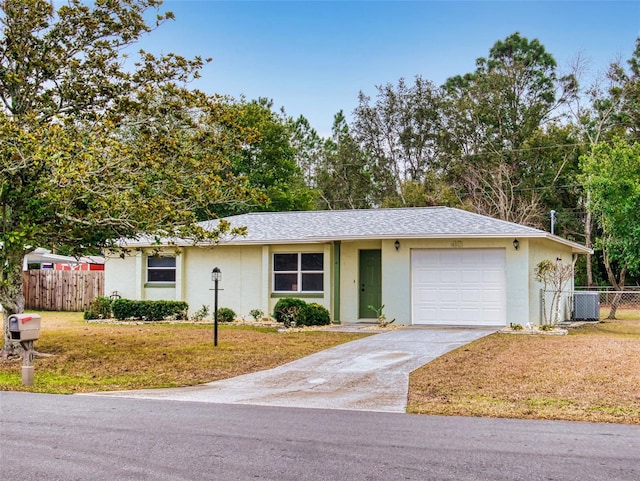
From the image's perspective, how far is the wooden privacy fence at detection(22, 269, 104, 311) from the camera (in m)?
26.6

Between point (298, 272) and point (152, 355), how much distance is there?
8.06 m

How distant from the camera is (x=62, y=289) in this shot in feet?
88.2

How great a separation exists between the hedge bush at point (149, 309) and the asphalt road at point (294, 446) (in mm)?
12678

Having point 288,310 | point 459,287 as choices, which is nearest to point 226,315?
point 288,310

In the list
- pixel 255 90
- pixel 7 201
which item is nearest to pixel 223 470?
pixel 7 201

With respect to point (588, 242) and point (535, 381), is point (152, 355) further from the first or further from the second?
point (588, 242)

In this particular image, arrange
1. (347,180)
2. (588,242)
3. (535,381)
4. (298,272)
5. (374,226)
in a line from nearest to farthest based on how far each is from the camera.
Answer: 1. (535,381)
2. (374,226)
3. (298,272)
4. (588,242)
5. (347,180)

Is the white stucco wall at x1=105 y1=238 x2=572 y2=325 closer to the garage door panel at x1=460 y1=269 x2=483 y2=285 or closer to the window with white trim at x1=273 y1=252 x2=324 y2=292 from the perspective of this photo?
the window with white trim at x1=273 y1=252 x2=324 y2=292

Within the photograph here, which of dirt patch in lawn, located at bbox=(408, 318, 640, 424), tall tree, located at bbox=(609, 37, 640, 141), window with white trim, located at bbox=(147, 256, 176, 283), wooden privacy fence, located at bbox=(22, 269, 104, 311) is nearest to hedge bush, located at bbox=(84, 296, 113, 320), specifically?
window with white trim, located at bbox=(147, 256, 176, 283)

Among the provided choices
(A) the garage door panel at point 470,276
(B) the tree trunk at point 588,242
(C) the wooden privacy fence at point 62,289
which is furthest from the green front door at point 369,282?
(B) the tree trunk at point 588,242

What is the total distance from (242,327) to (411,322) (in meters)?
4.67

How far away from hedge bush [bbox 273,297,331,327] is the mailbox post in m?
8.95

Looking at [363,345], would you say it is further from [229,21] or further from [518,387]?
[229,21]

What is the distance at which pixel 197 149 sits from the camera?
14266 millimetres
